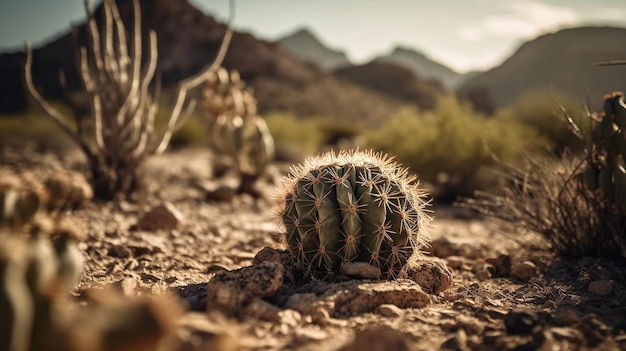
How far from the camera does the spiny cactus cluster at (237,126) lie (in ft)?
27.6

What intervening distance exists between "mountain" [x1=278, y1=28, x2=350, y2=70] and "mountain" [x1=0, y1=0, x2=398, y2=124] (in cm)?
6287

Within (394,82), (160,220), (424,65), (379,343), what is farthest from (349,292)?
(424,65)

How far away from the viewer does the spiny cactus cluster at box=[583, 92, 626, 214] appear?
3.59m

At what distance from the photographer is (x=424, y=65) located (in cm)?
12212

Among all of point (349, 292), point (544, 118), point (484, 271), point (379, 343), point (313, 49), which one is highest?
point (313, 49)

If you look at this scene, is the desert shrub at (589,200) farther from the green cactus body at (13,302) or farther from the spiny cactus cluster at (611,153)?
the green cactus body at (13,302)

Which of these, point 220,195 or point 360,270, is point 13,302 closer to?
point 360,270

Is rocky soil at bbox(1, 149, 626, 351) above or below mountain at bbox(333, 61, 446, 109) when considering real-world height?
below

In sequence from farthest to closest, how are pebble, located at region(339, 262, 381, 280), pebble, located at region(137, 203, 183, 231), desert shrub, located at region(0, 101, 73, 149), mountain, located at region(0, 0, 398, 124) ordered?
mountain, located at region(0, 0, 398, 124) → desert shrub, located at region(0, 101, 73, 149) → pebble, located at region(137, 203, 183, 231) → pebble, located at region(339, 262, 381, 280)

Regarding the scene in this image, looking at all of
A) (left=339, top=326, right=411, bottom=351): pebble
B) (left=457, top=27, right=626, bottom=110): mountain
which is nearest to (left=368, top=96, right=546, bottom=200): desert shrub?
(left=339, top=326, right=411, bottom=351): pebble

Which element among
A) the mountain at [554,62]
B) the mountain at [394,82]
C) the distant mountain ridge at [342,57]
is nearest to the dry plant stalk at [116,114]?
the mountain at [394,82]

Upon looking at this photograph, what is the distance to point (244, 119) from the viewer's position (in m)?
9.02

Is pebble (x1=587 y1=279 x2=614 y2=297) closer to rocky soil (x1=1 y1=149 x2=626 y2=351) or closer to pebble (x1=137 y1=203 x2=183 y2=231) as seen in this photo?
rocky soil (x1=1 y1=149 x2=626 y2=351)

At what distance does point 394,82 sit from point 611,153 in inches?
2140
